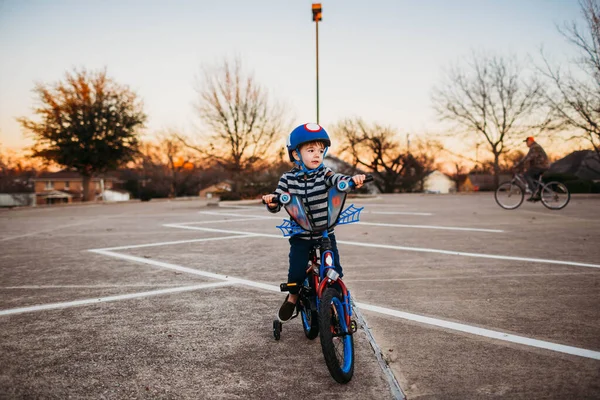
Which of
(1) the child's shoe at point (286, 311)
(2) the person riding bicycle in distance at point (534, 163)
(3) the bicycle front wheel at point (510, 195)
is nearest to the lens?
(1) the child's shoe at point (286, 311)

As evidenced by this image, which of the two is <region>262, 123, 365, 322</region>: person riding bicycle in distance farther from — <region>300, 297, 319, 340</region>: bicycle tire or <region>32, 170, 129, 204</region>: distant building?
<region>32, 170, 129, 204</region>: distant building

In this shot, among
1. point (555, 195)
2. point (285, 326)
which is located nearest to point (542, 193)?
point (555, 195)

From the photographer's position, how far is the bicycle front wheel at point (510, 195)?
41.8 ft

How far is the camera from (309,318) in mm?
3016

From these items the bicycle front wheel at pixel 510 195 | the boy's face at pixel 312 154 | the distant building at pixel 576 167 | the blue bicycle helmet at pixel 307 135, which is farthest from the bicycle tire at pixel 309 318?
the distant building at pixel 576 167

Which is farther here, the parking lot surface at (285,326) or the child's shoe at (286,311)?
the child's shoe at (286,311)

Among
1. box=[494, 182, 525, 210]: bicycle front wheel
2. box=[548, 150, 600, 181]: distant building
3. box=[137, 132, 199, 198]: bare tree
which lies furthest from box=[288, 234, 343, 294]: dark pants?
box=[137, 132, 199, 198]: bare tree

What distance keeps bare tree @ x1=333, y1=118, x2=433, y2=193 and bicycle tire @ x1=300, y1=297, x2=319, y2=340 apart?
45.9 metres

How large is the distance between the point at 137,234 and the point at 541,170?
10979 mm

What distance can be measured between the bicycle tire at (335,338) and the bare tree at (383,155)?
4648cm

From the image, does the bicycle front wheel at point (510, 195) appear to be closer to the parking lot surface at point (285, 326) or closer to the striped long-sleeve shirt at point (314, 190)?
the parking lot surface at point (285, 326)

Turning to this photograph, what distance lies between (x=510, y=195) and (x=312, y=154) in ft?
39.3

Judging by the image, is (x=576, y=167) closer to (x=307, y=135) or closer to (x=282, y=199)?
(x=307, y=135)

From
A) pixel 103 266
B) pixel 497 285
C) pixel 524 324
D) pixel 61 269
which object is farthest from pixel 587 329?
pixel 61 269
